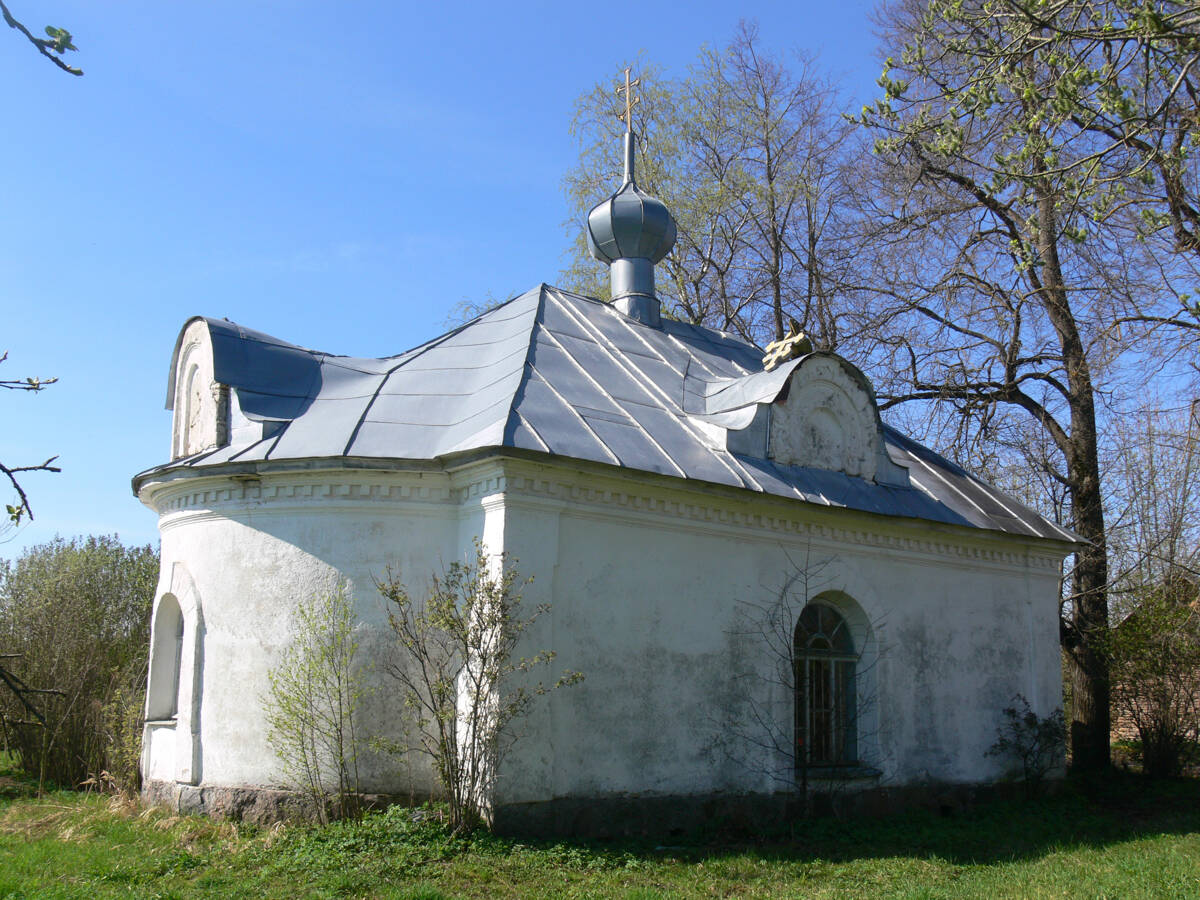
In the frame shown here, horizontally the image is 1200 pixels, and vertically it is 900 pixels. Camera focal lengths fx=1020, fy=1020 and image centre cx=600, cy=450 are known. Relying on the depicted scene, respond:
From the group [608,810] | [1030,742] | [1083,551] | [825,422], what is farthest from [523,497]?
[1083,551]

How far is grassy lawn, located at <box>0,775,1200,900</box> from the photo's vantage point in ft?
21.6

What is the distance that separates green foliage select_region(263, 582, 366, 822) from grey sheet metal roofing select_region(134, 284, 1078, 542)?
1.40 meters

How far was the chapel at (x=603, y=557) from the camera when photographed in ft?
27.3

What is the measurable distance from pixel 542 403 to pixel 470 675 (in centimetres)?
262

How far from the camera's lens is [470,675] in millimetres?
7637

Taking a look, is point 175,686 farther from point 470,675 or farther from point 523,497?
point 523,497

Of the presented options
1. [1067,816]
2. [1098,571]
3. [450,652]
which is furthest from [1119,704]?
[450,652]

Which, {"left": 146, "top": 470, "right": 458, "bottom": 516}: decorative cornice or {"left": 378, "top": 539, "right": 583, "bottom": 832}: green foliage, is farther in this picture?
{"left": 146, "top": 470, "right": 458, "bottom": 516}: decorative cornice

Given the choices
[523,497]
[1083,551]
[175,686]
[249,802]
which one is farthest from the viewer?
[1083,551]

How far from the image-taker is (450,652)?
8.33 metres

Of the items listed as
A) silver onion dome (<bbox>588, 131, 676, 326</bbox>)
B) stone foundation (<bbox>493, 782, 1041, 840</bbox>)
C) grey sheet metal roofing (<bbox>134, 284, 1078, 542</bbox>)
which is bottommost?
stone foundation (<bbox>493, 782, 1041, 840</bbox>)

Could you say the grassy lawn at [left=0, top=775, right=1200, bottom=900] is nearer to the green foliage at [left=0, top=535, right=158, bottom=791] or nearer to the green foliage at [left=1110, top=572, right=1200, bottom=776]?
the green foliage at [left=0, top=535, right=158, bottom=791]

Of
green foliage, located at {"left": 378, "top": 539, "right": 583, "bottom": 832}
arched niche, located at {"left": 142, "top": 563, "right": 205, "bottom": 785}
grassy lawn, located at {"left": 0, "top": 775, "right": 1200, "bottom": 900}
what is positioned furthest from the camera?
arched niche, located at {"left": 142, "top": 563, "right": 205, "bottom": 785}

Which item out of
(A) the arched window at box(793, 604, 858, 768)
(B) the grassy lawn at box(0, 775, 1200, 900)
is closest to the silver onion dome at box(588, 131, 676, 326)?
(A) the arched window at box(793, 604, 858, 768)
